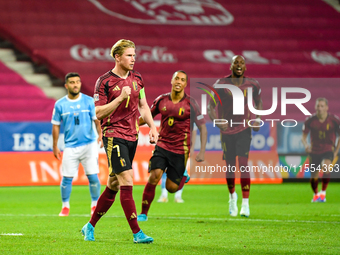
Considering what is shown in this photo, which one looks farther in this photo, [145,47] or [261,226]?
[145,47]

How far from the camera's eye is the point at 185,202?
10055 millimetres

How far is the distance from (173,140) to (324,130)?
464cm

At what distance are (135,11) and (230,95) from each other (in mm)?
13185

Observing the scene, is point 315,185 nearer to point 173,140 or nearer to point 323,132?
point 323,132

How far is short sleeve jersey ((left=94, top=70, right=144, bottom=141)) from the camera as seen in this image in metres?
5.11

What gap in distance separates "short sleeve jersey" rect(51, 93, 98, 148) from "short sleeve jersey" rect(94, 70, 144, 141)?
278 cm

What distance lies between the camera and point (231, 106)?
772cm

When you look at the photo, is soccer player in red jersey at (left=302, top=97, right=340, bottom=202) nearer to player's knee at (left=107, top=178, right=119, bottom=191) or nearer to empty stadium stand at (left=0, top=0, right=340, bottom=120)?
player's knee at (left=107, top=178, right=119, bottom=191)

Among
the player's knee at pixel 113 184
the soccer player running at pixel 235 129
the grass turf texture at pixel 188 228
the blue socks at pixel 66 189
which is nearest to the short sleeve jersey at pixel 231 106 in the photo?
the soccer player running at pixel 235 129

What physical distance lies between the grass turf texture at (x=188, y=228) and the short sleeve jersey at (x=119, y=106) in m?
1.04

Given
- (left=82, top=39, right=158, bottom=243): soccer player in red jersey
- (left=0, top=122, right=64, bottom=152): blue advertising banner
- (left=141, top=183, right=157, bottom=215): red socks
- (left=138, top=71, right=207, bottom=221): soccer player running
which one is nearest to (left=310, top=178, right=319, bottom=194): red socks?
(left=138, top=71, right=207, bottom=221): soccer player running

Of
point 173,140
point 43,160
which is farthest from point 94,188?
point 43,160

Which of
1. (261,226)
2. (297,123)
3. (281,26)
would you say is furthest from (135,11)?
(261,226)

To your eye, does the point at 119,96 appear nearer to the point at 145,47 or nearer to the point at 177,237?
the point at 177,237
